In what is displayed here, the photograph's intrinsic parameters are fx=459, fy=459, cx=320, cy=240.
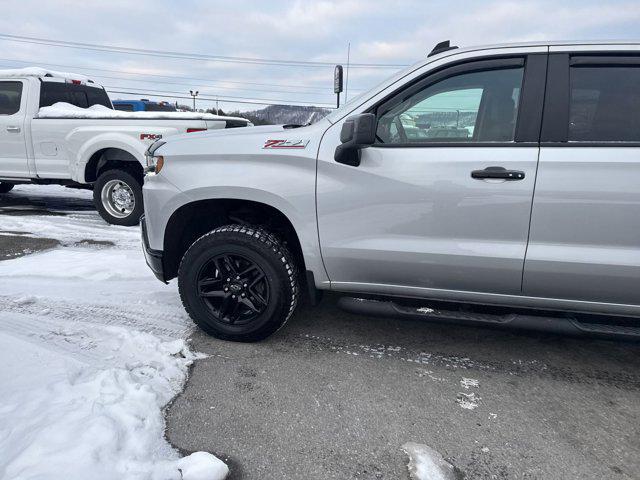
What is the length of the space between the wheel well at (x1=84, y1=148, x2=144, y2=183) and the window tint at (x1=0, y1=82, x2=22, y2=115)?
1617mm

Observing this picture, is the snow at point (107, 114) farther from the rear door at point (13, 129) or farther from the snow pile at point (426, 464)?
the snow pile at point (426, 464)

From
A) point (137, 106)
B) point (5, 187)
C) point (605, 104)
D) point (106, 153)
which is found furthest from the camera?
point (137, 106)

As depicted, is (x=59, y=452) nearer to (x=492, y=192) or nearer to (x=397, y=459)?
(x=397, y=459)

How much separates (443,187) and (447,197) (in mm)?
61

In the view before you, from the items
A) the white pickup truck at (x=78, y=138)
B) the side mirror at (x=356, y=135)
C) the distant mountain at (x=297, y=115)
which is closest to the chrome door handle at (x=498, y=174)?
the side mirror at (x=356, y=135)

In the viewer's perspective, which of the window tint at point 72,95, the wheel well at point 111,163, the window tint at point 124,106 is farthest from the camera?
the window tint at point 124,106

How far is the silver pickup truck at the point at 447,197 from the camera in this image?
2467 mm

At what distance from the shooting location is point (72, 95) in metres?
7.85

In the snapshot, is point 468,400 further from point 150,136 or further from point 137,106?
point 137,106

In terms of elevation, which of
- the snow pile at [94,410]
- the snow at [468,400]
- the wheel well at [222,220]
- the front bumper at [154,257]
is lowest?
the snow at [468,400]

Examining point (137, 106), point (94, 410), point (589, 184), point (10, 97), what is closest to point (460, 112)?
point (589, 184)

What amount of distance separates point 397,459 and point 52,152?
700 cm

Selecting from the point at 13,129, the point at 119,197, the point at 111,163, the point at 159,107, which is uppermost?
the point at 159,107

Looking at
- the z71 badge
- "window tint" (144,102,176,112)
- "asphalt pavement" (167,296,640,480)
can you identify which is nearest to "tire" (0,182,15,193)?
"window tint" (144,102,176,112)
